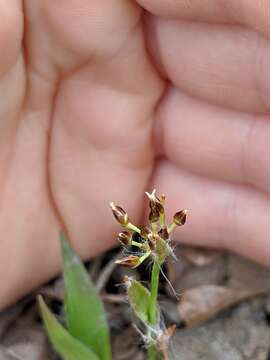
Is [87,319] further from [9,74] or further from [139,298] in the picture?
[9,74]

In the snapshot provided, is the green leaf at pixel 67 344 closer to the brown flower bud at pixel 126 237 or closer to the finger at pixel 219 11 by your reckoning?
the brown flower bud at pixel 126 237

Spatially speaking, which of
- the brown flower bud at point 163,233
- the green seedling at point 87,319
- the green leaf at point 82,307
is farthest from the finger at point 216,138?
the brown flower bud at point 163,233

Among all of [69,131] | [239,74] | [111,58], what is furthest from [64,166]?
[239,74]

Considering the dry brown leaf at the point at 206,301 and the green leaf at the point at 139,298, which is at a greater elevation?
the green leaf at the point at 139,298

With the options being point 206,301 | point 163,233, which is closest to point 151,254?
point 163,233

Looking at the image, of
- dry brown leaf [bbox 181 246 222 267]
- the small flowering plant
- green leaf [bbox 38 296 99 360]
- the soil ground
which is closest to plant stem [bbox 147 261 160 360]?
the small flowering plant

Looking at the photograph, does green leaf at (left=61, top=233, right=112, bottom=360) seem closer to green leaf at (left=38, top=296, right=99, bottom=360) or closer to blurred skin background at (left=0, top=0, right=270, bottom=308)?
green leaf at (left=38, top=296, right=99, bottom=360)
